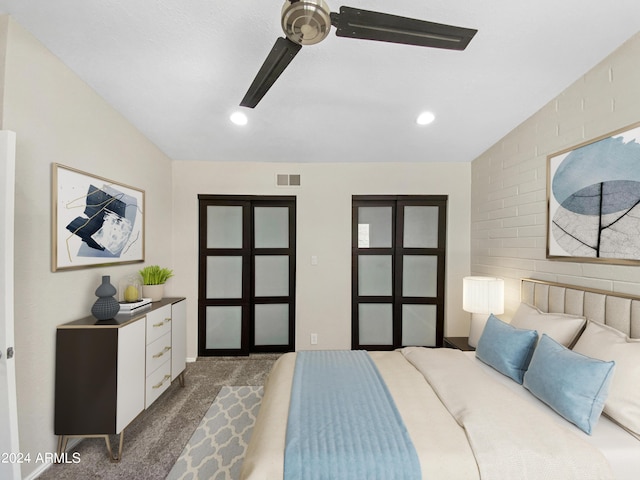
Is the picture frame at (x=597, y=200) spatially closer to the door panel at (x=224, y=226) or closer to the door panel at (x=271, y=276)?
the door panel at (x=271, y=276)

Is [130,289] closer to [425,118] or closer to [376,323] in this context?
[376,323]

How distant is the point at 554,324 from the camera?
6.07ft

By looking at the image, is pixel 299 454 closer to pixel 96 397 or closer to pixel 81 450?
pixel 96 397

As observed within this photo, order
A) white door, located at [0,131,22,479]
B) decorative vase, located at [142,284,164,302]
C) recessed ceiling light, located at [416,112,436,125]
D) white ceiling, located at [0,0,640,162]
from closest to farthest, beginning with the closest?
white door, located at [0,131,22,479] < white ceiling, located at [0,0,640,162] < recessed ceiling light, located at [416,112,436,125] < decorative vase, located at [142,284,164,302]

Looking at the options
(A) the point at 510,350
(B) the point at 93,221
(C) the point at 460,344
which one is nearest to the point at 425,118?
(A) the point at 510,350

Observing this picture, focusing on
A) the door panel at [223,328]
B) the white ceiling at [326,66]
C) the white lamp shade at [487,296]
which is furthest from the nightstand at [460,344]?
the door panel at [223,328]

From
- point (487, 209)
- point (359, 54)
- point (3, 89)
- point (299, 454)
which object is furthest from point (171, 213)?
point (487, 209)

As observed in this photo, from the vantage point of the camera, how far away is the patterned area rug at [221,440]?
1.73 meters

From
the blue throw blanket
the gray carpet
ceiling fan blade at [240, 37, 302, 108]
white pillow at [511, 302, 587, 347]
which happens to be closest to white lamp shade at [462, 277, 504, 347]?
white pillow at [511, 302, 587, 347]

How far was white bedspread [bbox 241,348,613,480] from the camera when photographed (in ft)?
3.65

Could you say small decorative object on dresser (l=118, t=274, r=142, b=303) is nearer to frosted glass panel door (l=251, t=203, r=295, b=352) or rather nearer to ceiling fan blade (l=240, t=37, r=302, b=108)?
frosted glass panel door (l=251, t=203, r=295, b=352)

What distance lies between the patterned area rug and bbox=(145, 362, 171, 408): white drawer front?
43cm

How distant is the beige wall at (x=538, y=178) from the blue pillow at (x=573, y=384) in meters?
0.63

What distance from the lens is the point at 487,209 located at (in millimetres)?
3033
